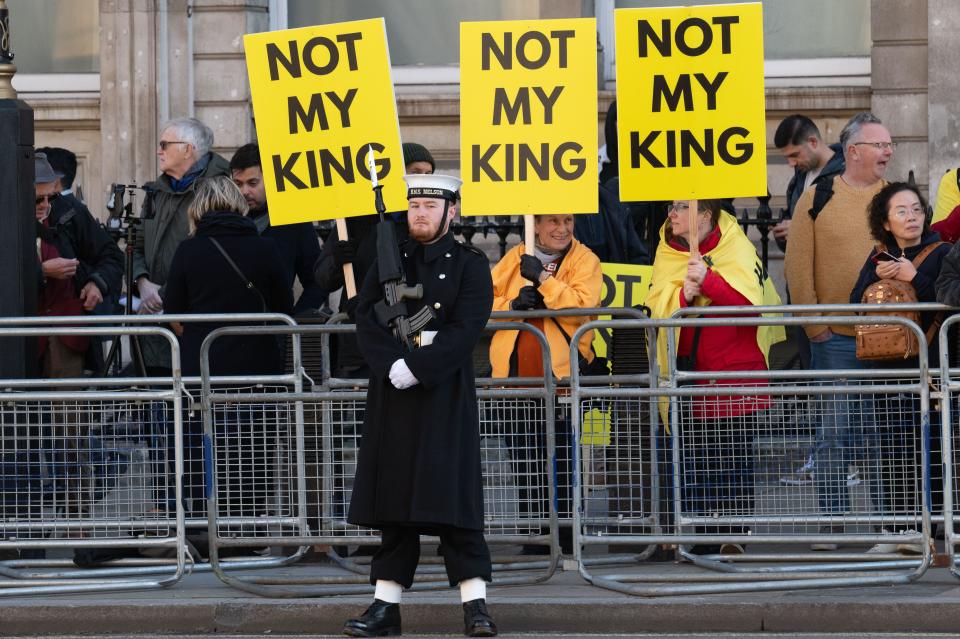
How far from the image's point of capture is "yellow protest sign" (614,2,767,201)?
32.0 ft

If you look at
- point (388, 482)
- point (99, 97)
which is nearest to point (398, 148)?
point (388, 482)

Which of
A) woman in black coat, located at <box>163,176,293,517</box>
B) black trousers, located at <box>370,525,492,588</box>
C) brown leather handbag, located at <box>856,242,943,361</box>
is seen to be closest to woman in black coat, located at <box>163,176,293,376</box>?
woman in black coat, located at <box>163,176,293,517</box>

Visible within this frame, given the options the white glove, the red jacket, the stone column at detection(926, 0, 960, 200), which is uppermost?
the stone column at detection(926, 0, 960, 200)

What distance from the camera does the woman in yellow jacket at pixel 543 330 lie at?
933 centimetres

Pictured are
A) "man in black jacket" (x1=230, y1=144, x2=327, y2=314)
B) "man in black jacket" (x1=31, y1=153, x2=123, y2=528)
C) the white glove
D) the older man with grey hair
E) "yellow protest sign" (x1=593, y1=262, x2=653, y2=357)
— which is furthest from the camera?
the older man with grey hair

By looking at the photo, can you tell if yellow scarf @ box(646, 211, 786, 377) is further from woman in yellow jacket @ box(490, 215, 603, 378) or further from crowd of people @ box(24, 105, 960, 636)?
woman in yellow jacket @ box(490, 215, 603, 378)

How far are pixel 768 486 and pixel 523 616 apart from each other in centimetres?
129

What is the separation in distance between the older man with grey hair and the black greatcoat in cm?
305

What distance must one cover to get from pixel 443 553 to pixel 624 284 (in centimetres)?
280

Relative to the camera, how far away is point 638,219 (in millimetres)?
12445

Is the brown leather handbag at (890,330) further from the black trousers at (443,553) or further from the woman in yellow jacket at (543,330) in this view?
the black trousers at (443,553)

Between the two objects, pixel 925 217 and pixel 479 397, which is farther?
pixel 925 217

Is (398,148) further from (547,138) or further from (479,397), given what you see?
(479,397)

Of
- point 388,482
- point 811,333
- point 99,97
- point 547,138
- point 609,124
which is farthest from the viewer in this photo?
point 99,97
